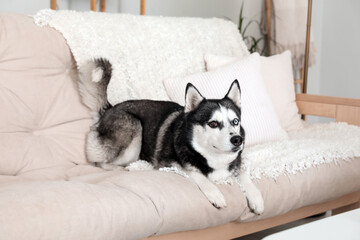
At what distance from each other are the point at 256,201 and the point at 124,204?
0.54m

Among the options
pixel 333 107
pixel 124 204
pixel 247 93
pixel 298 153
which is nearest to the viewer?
pixel 124 204

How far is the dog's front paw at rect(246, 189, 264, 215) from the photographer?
5.66 feet

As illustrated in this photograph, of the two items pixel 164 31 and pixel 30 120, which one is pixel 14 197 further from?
pixel 164 31

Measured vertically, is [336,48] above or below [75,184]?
above

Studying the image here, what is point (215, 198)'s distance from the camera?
1.63 metres

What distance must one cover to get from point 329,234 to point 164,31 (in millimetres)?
1638

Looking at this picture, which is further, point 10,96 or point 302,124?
point 302,124

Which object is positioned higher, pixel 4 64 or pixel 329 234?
pixel 4 64

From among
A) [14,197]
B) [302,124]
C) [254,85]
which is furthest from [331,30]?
[14,197]

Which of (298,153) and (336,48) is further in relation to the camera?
(336,48)

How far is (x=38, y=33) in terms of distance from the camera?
2109 millimetres

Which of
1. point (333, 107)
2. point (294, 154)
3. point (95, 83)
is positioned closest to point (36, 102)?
point (95, 83)

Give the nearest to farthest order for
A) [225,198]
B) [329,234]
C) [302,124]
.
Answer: [329,234], [225,198], [302,124]

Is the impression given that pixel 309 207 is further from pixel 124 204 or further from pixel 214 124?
pixel 124 204
